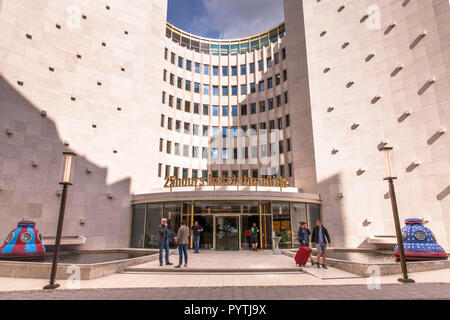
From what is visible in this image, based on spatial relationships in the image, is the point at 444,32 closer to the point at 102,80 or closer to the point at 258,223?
the point at 258,223

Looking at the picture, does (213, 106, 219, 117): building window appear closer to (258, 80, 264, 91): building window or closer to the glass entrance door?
(258, 80, 264, 91): building window

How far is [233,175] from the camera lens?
76.1 feet

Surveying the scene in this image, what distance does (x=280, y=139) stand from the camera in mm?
31609

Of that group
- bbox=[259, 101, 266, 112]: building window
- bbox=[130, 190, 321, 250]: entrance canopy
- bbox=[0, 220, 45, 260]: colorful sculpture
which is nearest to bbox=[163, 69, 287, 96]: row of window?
bbox=[259, 101, 266, 112]: building window

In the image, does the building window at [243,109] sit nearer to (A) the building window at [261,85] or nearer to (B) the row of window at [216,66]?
(A) the building window at [261,85]

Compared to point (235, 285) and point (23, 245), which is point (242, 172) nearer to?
point (23, 245)

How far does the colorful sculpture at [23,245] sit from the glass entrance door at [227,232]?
11.4 meters

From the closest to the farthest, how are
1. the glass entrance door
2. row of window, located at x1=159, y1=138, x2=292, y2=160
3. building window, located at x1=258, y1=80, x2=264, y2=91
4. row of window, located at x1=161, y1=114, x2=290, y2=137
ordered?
the glass entrance door < row of window, located at x1=159, y1=138, x2=292, y2=160 < row of window, located at x1=161, y1=114, x2=290, y2=137 < building window, located at x1=258, y1=80, x2=264, y2=91

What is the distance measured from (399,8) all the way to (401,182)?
14658 mm

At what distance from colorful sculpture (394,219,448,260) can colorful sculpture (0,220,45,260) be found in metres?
18.7

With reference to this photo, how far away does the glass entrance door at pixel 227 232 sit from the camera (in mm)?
20781

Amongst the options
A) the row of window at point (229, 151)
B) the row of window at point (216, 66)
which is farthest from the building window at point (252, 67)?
the row of window at point (229, 151)

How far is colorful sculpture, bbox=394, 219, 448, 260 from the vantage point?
12.8m
